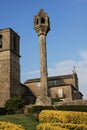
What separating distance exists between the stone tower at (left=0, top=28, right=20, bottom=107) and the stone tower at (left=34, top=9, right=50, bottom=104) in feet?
58.1

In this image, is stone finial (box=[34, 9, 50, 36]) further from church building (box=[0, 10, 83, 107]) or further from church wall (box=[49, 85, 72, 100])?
church wall (box=[49, 85, 72, 100])

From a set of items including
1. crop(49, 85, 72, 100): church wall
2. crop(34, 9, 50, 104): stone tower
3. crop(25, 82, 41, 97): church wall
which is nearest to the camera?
crop(34, 9, 50, 104): stone tower

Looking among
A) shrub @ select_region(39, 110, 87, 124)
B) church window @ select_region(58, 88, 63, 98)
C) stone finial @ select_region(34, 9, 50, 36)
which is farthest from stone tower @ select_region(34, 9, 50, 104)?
Answer: church window @ select_region(58, 88, 63, 98)

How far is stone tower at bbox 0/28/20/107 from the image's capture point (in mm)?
53656

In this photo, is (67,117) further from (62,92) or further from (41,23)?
(62,92)

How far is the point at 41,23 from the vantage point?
3900 cm

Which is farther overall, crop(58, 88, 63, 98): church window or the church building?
crop(58, 88, 63, 98): church window

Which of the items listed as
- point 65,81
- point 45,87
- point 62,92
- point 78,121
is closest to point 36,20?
point 45,87

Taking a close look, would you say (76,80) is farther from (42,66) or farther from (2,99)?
(42,66)

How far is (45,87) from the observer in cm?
3603

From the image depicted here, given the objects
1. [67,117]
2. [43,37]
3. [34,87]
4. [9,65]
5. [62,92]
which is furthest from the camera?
[34,87]

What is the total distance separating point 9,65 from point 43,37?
1889cm

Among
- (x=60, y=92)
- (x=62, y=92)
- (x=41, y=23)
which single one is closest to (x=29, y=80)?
(x=60, y=92)

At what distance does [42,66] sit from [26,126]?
54.2ft
